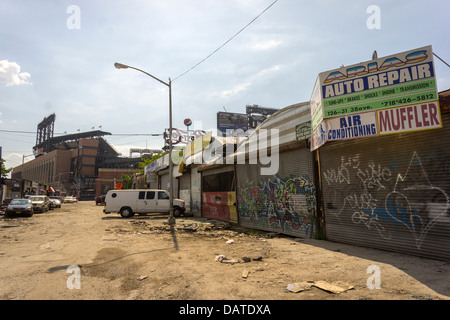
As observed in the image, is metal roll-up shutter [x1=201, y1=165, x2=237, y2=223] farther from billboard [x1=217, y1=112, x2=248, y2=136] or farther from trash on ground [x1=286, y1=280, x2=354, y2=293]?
billboard [x1=217, y1=112, x2=248, y2=136]

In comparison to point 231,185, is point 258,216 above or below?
below

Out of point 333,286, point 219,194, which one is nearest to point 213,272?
point 333,286

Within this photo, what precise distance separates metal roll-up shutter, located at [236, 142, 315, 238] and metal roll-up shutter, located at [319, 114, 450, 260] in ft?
3.03

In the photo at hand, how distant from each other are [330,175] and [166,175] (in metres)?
23.8

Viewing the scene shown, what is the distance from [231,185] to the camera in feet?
52.0

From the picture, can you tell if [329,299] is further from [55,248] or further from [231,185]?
[231,185]

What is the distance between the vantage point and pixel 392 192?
7133mm

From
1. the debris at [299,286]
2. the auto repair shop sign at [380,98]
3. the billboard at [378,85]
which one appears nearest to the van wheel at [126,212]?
the auto repair shop sign at [380,98]

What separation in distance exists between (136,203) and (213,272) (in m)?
15.3

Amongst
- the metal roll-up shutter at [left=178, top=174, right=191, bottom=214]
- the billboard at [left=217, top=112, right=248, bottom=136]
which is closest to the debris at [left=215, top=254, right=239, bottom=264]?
the metal roll-up shutter at [left=178, top=174, right=191, bottom=214]

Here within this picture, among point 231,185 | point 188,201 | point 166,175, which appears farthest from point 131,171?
point 231,185

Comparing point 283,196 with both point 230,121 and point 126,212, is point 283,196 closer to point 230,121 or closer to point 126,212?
point 126,212

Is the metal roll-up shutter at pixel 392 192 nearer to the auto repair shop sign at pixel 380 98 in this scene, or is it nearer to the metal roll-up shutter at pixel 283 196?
the auto repair shop sign at pixel 380 98
